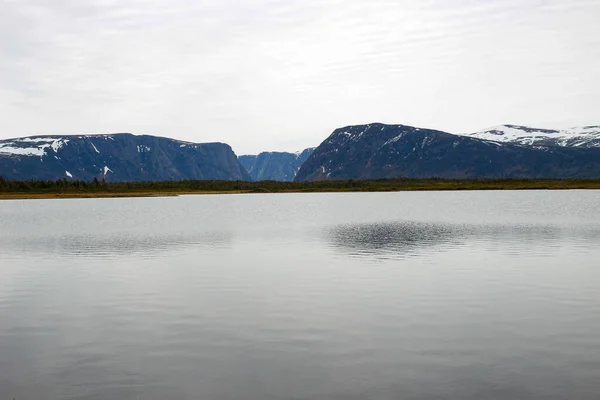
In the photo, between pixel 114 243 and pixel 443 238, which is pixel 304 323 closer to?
pixel 443 238

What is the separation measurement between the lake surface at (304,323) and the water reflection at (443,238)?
88cm

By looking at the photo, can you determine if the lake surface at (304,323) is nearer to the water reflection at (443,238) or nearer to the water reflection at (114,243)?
the water reflection at (443,238)

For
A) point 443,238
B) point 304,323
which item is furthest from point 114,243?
point 304,323

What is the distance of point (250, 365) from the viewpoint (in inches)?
707

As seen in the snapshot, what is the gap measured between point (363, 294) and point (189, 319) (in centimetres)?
953

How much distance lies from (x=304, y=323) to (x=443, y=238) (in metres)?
37.4

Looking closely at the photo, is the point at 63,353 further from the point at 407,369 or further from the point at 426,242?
the point at 426,242

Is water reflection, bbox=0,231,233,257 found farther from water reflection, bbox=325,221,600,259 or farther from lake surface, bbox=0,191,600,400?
water reflection, bbox=325,221,600,259

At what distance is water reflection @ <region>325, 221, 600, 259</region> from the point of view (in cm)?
4903

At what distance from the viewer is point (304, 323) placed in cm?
2347

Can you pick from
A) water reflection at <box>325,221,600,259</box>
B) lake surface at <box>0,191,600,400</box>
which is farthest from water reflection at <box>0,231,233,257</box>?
water reflection at <box>325,221,600,259</box>

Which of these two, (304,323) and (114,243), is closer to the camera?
(304,323)

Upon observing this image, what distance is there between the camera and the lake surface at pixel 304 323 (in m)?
16.2

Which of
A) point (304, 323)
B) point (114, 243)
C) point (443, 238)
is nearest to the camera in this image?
point (304, 323)
